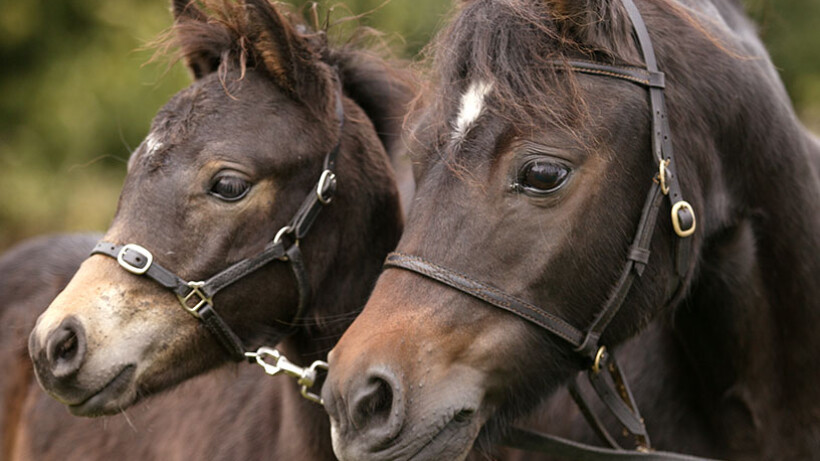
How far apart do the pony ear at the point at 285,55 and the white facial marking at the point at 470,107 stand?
3.03ft

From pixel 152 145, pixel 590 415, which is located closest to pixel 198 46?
pixel 152 145

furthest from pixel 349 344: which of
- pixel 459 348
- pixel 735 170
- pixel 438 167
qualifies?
pixel 735 170

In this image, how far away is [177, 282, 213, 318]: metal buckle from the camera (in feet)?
10.1

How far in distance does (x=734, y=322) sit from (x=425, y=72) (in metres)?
1.47

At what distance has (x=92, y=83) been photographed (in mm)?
10961

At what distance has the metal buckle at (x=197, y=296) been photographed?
309 cm

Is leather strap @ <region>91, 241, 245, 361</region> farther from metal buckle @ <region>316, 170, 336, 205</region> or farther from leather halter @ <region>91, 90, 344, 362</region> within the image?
metal buckle @ <region>316, 170, 336, 205</region>

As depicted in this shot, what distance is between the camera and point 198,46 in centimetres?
355

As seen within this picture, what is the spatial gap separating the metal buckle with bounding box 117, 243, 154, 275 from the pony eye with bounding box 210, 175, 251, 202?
0.32 m

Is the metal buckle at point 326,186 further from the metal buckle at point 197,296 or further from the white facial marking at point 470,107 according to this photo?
the white facial marking at point 470,107

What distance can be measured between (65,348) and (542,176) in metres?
1.71

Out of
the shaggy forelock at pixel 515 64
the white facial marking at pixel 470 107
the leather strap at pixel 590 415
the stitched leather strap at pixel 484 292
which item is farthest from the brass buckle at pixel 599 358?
the white facial marking at pixel 470 107

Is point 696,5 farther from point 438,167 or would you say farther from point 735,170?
point 438,167

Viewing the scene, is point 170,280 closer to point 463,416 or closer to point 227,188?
point 227,188
